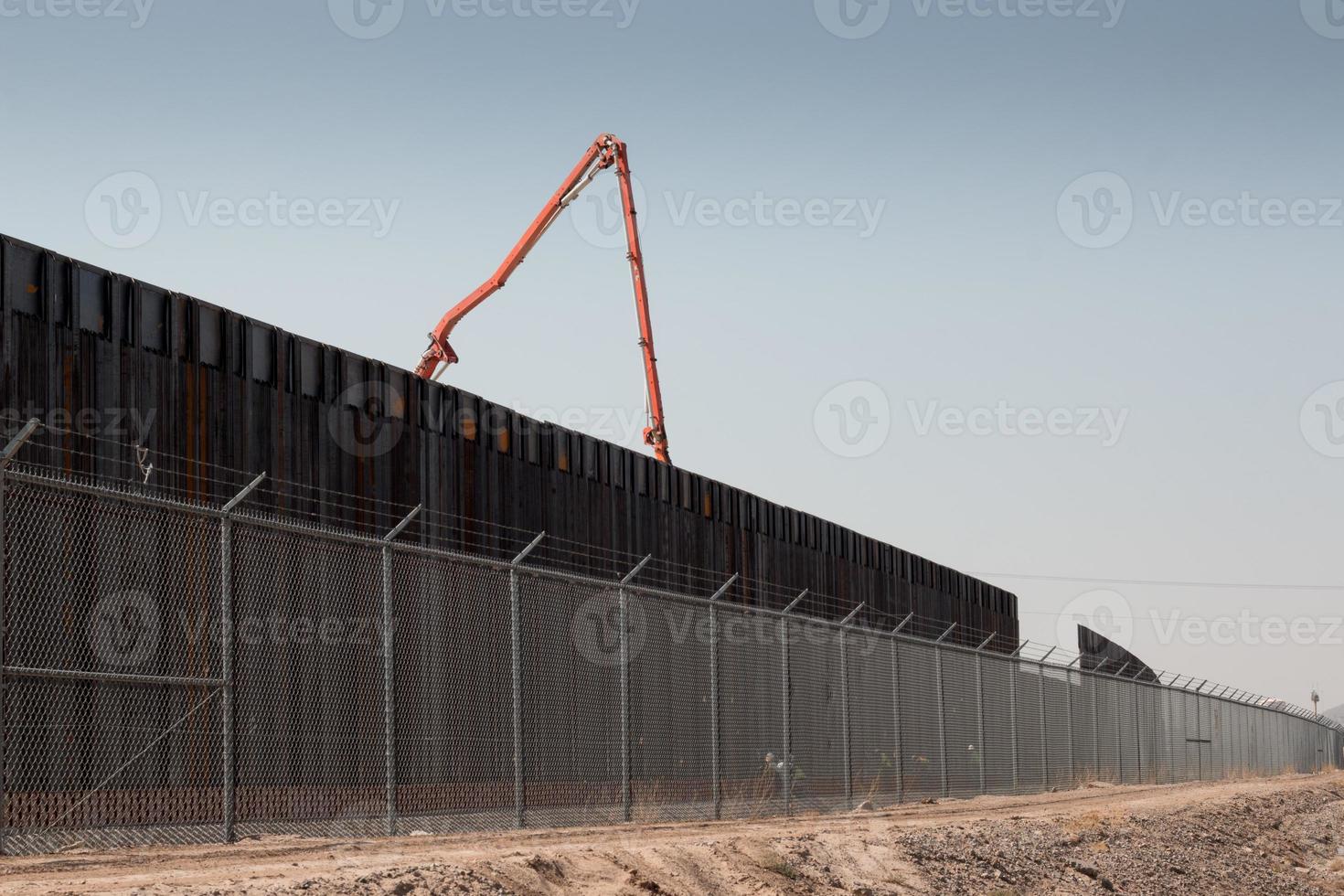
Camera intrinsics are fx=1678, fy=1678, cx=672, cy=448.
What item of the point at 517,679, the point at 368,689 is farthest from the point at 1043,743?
the point at 368,689

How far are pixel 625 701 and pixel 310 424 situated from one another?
4.47 meters

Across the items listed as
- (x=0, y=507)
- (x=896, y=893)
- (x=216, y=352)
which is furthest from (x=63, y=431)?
(x=896, y=893)

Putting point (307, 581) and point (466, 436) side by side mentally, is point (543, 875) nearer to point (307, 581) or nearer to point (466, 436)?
point (307, 581)

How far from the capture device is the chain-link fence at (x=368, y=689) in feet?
36.6

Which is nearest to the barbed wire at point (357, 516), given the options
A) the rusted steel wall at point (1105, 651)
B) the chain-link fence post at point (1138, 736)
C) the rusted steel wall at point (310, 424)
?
the rusted steel wall at point (310, 424)

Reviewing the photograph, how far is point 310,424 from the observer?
685 inches

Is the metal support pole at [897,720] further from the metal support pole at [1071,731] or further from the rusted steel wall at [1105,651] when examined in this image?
the rusted steel wall at [1105,651]

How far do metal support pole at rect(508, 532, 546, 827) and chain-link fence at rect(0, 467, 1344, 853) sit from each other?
0.04 meters

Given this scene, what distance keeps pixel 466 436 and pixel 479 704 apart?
613 cm

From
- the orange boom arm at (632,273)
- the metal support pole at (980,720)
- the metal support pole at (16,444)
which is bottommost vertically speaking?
the metal support pole at (980,720)

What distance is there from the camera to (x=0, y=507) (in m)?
9.26

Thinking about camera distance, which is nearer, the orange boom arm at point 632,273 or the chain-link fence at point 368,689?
the chain-link fence at point 368,689

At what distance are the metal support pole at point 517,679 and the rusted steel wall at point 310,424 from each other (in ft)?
10.8

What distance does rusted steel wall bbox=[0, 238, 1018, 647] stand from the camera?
1431 centimetres
